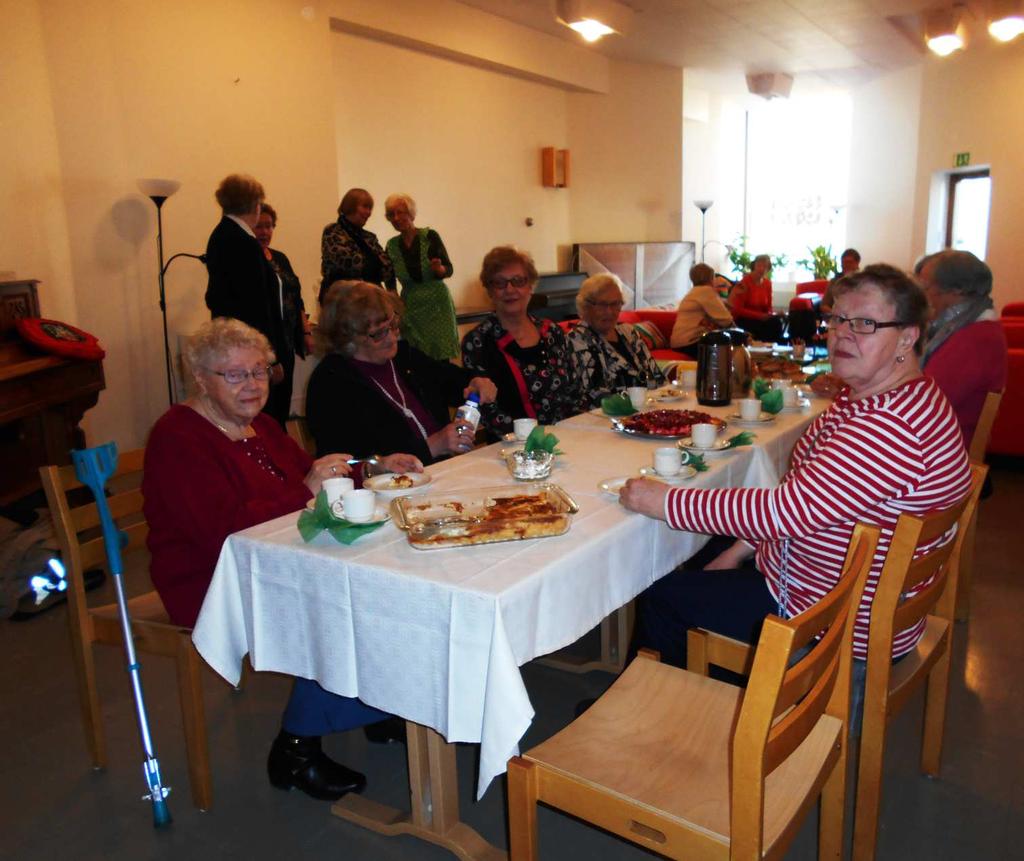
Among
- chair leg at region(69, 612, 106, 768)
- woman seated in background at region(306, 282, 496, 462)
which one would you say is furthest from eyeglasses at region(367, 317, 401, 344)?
chair leg at region(69, 612, 106, 768)

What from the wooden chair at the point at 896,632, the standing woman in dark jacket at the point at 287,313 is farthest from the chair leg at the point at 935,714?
the standing woman in dark jacket at the point at 287,313

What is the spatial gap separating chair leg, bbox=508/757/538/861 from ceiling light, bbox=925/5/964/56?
302 inches

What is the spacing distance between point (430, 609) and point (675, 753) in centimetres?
47

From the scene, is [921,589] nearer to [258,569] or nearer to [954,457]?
[954,457]

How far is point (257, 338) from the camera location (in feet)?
6.59

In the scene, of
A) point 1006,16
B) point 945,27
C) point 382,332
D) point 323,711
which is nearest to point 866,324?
point 382,332

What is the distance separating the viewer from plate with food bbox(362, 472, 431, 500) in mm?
1824

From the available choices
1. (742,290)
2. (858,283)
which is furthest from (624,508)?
(742,290)

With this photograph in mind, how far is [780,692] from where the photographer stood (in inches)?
42.9

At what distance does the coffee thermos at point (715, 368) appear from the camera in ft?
9.20

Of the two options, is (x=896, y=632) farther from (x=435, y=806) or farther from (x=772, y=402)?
(x=772, y=402)

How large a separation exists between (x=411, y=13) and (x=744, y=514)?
604 cm

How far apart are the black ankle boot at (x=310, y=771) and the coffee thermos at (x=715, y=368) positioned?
5.40 ft

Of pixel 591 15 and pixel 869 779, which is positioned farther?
pixel 591 15
